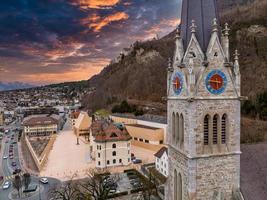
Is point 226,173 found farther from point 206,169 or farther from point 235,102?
point 235,102

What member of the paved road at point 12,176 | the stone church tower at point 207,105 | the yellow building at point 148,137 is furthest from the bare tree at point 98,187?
the yellow building at point 148,137

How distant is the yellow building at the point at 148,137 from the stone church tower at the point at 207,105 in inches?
1892

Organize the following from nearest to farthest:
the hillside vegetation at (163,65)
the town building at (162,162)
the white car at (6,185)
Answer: the town building at (162,162)
the white car at (6,185)
the hillside vegetation at (163,65)

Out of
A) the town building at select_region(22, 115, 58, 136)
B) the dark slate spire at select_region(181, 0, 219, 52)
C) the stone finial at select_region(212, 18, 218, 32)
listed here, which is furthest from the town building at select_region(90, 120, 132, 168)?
the town building at select_region(22, 115, 58, 136)

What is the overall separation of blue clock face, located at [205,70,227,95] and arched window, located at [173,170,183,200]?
6.30 meters

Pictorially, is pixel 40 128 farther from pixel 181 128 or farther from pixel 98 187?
pixel 181 128

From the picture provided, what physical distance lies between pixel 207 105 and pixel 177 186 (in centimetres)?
635

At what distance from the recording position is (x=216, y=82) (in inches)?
595

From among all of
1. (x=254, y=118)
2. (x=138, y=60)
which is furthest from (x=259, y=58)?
(x=138, y=60)

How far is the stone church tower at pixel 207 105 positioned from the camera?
48.8ft

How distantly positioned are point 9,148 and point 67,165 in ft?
125

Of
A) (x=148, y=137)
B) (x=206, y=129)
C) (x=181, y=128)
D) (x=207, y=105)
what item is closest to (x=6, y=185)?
(x=148, y=137)

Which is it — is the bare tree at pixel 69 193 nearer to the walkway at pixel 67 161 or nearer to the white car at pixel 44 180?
the white car at pixel 44 180

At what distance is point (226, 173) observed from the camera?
15.6m
